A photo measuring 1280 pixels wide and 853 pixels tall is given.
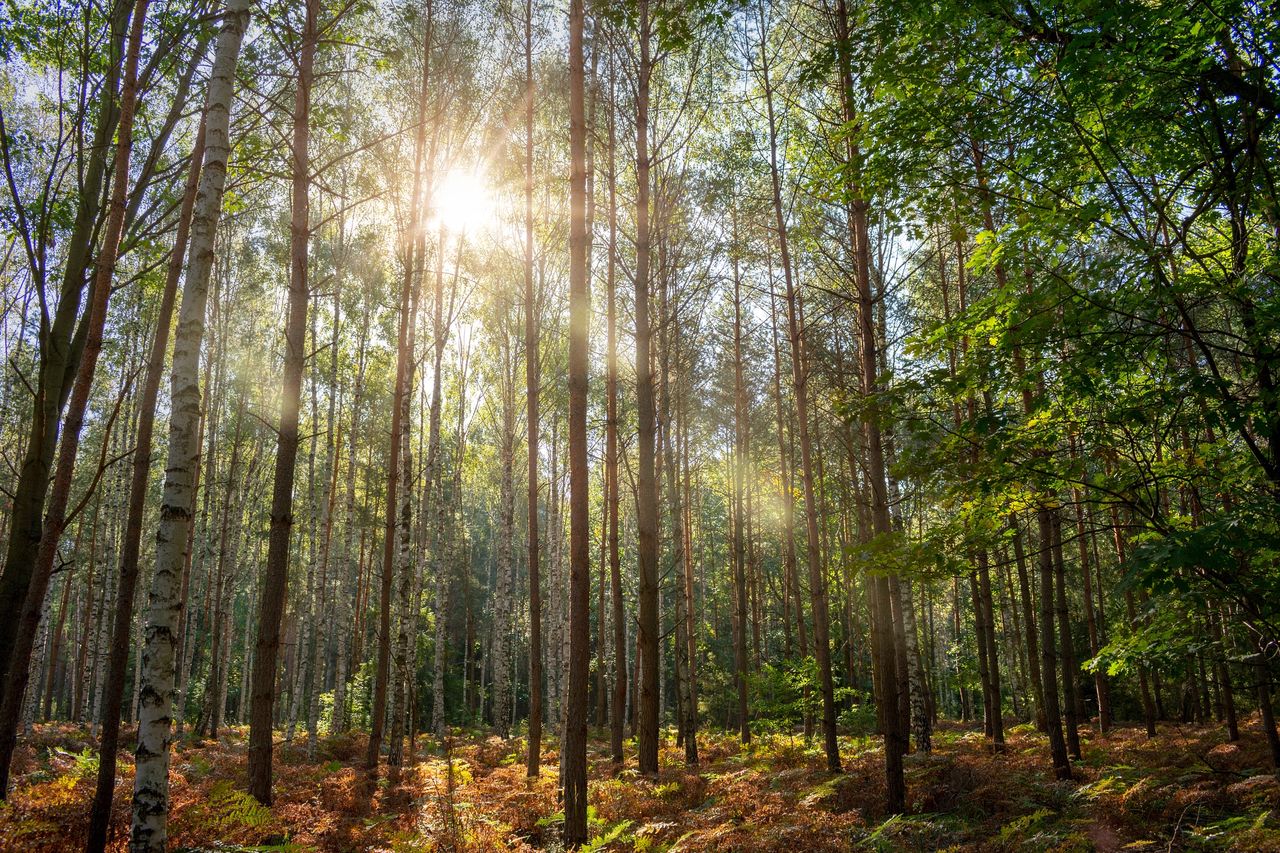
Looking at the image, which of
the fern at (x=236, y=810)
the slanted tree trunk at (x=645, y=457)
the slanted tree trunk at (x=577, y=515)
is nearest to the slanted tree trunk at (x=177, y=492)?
the fern at (x=236, y=810)

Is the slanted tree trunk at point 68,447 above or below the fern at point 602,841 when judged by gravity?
above

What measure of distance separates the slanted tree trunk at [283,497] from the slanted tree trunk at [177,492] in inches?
77.6

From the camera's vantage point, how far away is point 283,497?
7215 mm

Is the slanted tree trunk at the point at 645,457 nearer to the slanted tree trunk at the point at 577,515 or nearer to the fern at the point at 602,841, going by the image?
the fern at the point at 602,841

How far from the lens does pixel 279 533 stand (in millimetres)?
7223

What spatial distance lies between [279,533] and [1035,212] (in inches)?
300

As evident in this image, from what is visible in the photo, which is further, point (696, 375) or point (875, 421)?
point (696, 375)

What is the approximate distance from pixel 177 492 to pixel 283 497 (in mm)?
3021

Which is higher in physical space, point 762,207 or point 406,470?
point 762,207

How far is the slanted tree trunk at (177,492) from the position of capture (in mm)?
4082

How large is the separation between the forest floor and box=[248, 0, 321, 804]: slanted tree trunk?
50cm

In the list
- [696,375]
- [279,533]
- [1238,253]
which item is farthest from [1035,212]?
[696,375]

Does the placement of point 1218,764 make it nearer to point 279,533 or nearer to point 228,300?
point 279,533

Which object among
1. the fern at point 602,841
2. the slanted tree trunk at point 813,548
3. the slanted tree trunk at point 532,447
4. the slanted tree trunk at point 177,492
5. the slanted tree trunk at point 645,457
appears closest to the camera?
the slanted tree trunk at point 177,492
